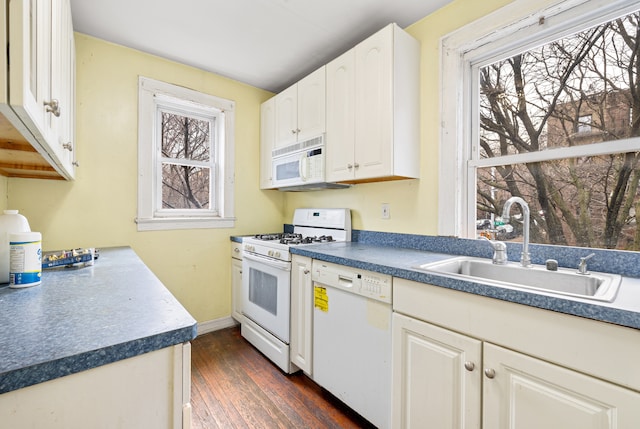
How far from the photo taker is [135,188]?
2385 mm

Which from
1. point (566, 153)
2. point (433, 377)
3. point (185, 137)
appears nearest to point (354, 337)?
Answer: point (433, 377)

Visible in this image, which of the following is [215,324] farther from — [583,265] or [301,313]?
[583,265]

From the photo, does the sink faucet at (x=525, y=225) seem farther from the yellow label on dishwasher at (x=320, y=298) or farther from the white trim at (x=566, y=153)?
the yellow label on dishwasher at (x=320, y=298)

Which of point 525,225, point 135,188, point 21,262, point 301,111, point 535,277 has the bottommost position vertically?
point 535,277

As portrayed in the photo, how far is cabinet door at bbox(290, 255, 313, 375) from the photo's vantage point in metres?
1.90

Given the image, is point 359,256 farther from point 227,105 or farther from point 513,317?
point 227,105

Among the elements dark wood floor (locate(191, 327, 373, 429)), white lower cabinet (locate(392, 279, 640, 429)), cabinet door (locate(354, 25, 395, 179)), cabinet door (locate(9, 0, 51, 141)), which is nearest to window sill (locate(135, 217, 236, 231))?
dark wood floor (locate(191, 327, 373, 429))

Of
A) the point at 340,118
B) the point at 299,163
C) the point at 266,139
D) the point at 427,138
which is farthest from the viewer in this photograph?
the point at 266,139

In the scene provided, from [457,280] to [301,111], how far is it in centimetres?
191

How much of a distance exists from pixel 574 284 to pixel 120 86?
321 centimetres

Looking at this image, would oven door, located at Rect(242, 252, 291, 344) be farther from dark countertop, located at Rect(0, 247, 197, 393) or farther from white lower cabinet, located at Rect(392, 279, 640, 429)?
dark countertop, located at Rect(0, 247, 197, 393)

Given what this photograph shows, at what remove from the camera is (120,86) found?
230cm

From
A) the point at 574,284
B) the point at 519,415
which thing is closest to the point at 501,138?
the point at 574,284

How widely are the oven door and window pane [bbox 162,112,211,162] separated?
3.71ft
